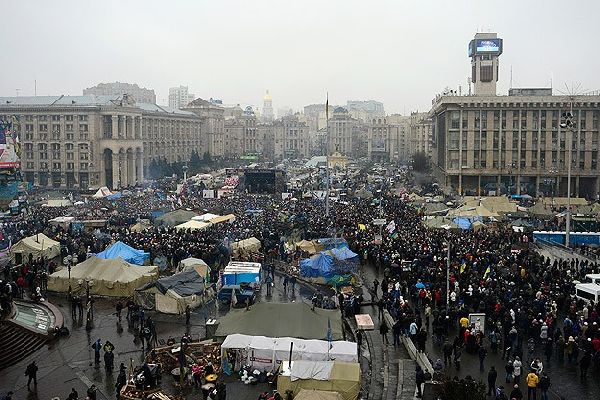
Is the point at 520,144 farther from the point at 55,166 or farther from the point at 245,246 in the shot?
the point at 55,166

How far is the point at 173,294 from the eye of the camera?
67.9 feet

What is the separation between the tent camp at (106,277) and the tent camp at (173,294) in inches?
59.4

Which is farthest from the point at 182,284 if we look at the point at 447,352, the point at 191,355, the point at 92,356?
the point at 447,352

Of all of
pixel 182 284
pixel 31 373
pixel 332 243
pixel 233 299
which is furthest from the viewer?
pixel 332 243

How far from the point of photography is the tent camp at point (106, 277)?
22781 millimetres

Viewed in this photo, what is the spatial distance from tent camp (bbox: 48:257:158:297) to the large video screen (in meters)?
60.8

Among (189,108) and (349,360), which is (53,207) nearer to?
(349,360)

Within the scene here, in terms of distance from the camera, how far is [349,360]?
14.8 metres

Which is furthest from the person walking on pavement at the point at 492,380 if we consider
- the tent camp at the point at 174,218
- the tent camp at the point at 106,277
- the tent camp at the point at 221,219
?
the tent camp at the point at 174,218

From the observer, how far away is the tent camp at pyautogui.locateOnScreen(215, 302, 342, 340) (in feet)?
54.4

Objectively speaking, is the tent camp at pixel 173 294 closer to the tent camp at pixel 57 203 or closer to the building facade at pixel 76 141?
the tent camp at pixel 57 203

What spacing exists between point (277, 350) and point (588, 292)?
34.6 ft

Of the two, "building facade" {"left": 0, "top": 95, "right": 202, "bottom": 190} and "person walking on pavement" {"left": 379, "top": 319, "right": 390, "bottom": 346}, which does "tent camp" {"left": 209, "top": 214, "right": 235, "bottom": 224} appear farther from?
"building facade" {"left": 0, "top": 95, "right": 202, "bottom": 190}

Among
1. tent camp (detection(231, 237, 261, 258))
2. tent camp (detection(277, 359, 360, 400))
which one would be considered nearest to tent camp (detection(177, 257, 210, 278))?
tent camp (detection(231, 237, 261, 258))
